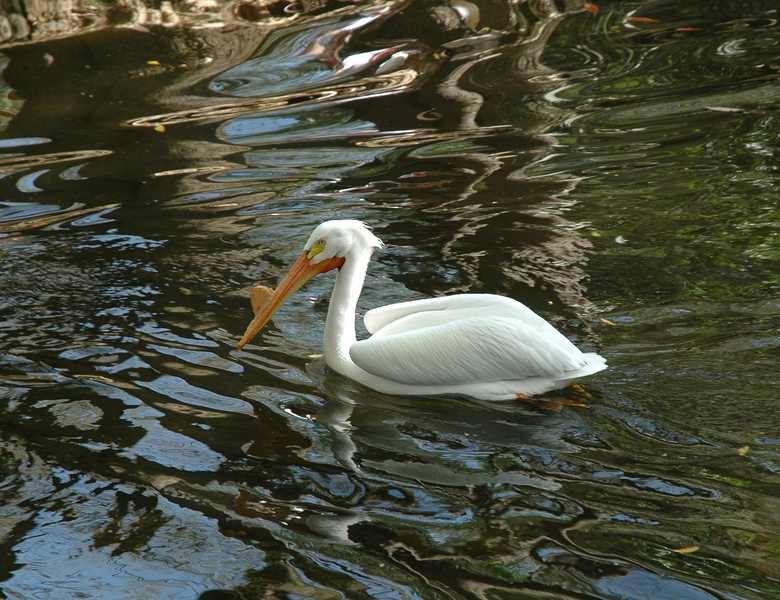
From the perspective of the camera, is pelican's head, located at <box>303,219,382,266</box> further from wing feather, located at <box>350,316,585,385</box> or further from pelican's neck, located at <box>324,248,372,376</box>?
wing feather, located at <box>350,316,585,385</box>

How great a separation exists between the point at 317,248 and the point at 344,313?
1.07ft

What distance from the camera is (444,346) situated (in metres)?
3.48

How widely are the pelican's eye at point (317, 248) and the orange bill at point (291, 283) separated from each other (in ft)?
0.07

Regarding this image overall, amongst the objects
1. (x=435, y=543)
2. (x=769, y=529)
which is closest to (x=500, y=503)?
(x=435, y=543)

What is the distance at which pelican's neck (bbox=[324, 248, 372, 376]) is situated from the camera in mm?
3711

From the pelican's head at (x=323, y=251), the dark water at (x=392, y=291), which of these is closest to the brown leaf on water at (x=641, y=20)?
the dark water at (x=392, y=291)

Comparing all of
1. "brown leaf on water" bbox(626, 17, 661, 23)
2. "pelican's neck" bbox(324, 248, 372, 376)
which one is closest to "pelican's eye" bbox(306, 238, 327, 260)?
"pelican's neck" bbox(324, 248, 372, 376)

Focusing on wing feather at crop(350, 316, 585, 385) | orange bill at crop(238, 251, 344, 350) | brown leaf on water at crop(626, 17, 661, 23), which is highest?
brown leaf on water at crop(626, 17, 661, 23)

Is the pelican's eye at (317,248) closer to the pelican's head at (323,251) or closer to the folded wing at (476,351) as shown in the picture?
the pelican's head at (323,251)

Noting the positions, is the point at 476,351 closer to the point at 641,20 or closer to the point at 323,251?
the point at 323,251

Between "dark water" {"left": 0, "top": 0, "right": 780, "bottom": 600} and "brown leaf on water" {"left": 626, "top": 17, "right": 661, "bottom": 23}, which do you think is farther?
"brown leaf on water" {"left": 626, "top": 17, "right": 661, "bottom": 23}

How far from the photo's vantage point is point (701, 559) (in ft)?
8.08

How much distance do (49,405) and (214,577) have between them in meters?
1.41

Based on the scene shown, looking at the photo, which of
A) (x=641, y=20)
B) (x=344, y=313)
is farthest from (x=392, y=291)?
(x=641, y=20)
